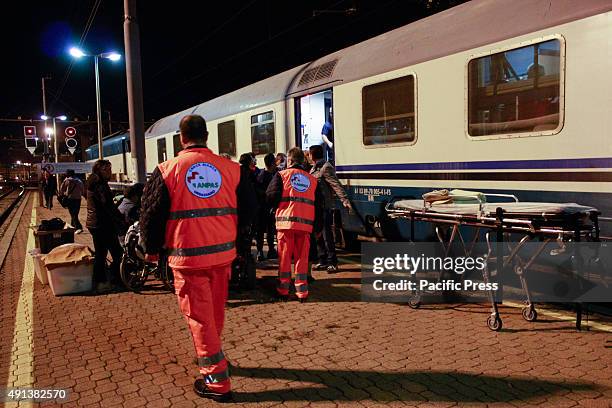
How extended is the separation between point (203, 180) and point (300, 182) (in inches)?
102

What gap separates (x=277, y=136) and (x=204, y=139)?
642cm

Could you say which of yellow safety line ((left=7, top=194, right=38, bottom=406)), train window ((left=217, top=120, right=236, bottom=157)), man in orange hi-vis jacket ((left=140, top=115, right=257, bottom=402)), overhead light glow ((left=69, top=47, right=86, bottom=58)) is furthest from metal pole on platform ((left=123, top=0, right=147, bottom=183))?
overhead light glow ((left=69, top=47, right=86, bottom=58))

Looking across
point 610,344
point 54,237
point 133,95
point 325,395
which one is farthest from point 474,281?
point 133,95

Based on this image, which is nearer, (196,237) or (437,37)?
(196,237)

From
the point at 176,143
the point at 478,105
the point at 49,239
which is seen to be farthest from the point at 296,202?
the point at 176,143

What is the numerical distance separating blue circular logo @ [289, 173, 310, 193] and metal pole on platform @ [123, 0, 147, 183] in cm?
453

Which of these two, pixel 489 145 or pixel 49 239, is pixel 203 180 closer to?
pixel 489 145

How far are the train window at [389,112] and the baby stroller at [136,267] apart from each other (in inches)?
135

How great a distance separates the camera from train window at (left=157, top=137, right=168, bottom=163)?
17.1 meters

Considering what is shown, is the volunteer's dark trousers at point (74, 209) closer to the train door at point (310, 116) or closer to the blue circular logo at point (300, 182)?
the train door at point (310, 116)

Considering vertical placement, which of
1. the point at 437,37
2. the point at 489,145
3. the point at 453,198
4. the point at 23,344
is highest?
the point at 437,37

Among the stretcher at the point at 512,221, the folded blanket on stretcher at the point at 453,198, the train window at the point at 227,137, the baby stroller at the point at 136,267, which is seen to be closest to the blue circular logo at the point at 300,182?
the stretcher at the point at 512,221

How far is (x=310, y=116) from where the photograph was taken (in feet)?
31.9

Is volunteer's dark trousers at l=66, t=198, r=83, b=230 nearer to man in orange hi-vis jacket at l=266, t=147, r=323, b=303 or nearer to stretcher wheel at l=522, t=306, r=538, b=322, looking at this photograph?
man in orange hi-vis jacket at l=266, t=147, r=323, b=303
